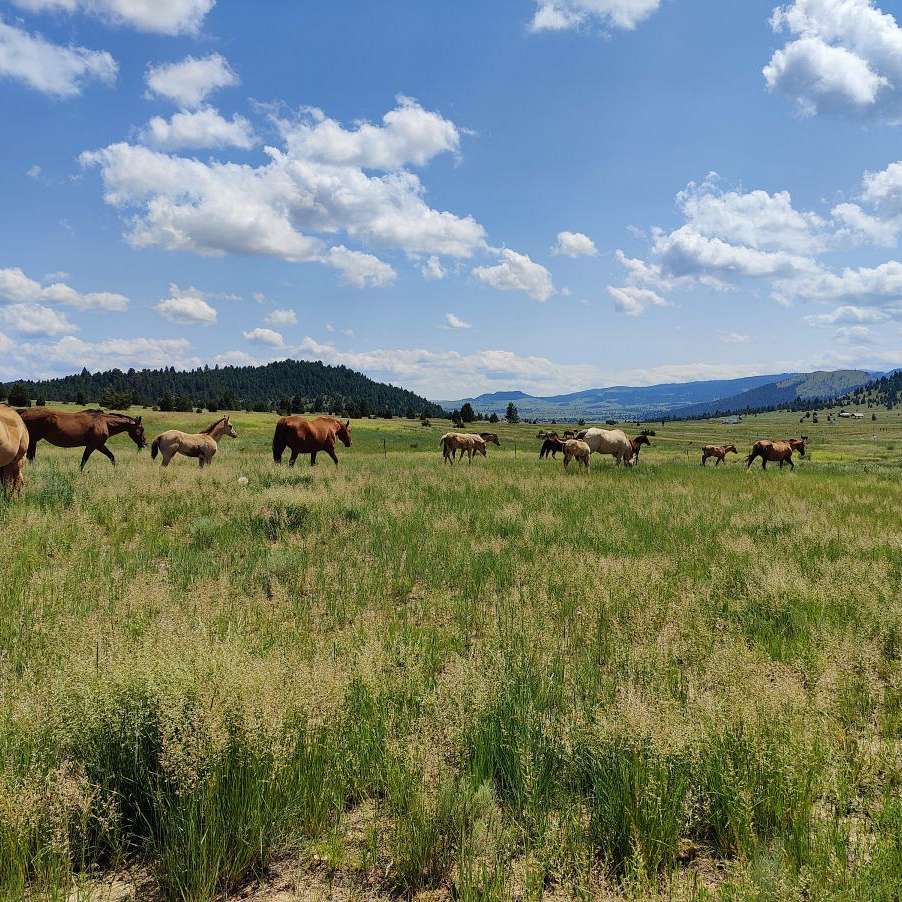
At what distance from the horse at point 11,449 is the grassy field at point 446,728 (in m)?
3.79

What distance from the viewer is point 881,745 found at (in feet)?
12.3

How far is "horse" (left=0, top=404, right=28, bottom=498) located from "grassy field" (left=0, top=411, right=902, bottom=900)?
379cm

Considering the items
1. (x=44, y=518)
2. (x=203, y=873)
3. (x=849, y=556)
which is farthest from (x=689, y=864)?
(x=44, y=518)

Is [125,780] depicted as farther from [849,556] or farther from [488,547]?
A: [849,556]

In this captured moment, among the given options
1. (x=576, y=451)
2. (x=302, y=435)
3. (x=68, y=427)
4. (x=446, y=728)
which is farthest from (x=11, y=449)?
(x=576, y=451)

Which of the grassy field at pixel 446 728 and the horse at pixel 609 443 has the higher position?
the horse at pixel 609 443

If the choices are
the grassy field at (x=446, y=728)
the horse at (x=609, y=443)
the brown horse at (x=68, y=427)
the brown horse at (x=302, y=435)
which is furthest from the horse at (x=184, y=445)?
the horse at (x=609, y=443)

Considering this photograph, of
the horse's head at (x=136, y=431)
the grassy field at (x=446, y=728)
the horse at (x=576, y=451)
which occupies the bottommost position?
the grassy field at (x=446, y=728)

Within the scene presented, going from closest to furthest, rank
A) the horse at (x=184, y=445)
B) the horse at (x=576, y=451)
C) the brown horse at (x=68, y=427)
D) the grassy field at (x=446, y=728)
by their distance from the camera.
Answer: the grassy field at (x=446, y=728) → the brown horse at (x=68, y=427) → the horse at (x=184, y=445) → the horse at (x=576, y=451)

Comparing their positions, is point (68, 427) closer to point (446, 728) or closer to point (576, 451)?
point (446, 728)

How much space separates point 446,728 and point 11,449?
11.7 metres

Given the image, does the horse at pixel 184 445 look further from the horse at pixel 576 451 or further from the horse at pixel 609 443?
the horse at pixel 609 443

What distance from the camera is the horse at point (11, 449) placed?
10.3 meters

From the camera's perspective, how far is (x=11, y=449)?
34.4 feet
